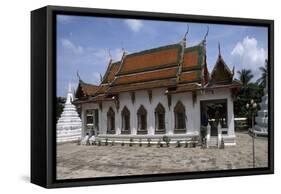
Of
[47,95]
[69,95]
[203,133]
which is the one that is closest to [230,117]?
[203,133]

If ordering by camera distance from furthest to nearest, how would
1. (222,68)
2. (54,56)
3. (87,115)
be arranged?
(222,68) < (87,115) < (54,56)

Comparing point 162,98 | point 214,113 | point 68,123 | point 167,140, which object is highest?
point 162,98

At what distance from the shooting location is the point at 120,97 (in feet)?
28.8

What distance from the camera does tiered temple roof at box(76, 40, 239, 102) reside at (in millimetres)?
8602

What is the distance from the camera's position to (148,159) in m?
8.62

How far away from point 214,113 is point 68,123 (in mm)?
2028

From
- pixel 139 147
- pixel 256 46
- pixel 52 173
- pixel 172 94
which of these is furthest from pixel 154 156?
pixel 256 46

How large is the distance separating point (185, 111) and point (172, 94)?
278 mm

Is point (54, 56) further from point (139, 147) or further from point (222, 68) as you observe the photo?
point (222, 68)

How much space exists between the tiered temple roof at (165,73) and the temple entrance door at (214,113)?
8.8 inches

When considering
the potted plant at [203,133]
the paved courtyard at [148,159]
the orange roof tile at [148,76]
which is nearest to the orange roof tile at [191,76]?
the orange roof tile at [148,76]

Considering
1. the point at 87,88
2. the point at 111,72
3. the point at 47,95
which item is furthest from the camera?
the point at 111,72

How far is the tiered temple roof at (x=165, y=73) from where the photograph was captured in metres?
8.60

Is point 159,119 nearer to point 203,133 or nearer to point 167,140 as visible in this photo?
point 167,140
